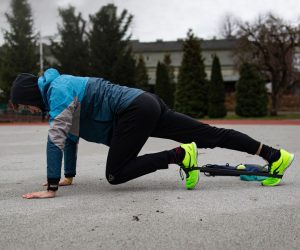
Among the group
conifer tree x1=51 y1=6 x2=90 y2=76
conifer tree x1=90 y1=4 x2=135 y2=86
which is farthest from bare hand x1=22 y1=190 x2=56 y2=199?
conifer tree x1=51 y1=6 x2=90 y2=76

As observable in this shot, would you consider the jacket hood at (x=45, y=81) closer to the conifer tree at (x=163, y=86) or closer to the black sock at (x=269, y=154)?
the black sock at (x=269, y=154)

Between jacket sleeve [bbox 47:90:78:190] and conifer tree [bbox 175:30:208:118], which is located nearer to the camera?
jacket sleeve [bbox 47:90:78:190]

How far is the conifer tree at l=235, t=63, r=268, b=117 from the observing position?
31.7 meters

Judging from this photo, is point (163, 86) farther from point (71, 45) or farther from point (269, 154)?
point (269, 154)

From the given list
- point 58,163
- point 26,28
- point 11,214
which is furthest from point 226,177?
point 26,28

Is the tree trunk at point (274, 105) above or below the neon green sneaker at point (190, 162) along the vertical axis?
below

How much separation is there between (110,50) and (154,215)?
109 feet

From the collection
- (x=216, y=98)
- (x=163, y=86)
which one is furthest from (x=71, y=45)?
(x=216, y=98)

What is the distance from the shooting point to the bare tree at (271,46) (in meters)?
33.3

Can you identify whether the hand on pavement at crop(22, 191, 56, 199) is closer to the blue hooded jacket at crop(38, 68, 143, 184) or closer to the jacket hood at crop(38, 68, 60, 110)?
the blue hooded jacket at crop(38, 68, 143, 184)

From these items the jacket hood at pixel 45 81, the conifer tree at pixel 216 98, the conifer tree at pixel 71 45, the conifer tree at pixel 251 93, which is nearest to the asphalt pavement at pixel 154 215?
the jacket hood at pixel 45 81

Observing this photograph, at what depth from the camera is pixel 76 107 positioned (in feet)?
13.3

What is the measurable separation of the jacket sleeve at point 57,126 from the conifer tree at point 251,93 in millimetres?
28569

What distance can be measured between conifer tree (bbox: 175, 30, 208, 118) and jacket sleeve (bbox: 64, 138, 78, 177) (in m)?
27.2
